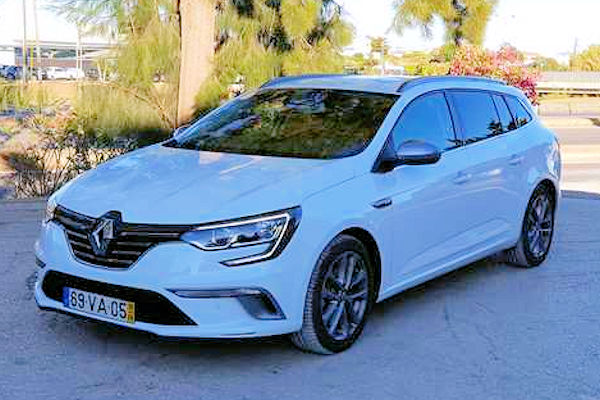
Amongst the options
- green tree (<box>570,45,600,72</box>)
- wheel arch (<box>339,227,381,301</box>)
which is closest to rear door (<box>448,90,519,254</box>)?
wheel arch (<box>339,227,381,301</box>)

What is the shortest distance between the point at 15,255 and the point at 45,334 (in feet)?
6.92

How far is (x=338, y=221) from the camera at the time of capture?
464cm

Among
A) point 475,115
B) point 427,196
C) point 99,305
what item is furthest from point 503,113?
point 99,305

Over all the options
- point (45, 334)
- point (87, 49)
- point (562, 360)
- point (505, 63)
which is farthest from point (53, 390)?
point (505, 63)

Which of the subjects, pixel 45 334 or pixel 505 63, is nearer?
pixel 45 334

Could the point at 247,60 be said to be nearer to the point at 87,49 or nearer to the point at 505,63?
the point at 87,49

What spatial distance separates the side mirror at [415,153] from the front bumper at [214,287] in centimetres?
104

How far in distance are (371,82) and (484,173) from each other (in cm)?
103

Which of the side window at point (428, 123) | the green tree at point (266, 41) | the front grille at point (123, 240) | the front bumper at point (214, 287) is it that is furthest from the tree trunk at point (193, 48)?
the front bumper at point (214, 287)

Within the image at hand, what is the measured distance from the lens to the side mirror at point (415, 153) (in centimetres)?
515

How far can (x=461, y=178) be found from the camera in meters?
5.82

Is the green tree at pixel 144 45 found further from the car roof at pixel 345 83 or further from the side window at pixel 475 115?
the side window at pixel 475 115

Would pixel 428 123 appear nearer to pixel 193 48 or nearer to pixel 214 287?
pixel 214 287

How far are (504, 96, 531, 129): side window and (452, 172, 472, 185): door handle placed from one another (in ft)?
3.86
